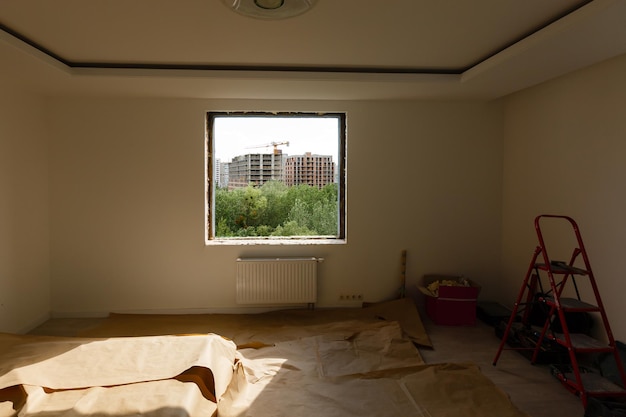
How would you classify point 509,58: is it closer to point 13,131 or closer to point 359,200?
point 359,200

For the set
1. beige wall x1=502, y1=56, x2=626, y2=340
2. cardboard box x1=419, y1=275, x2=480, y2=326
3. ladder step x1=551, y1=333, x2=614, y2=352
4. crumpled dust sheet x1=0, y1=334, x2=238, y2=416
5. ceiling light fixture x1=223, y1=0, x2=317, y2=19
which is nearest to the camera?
crumpled dust sheet x1=0, y1=334, x2=238, y2=416

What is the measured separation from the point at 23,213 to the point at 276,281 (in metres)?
2.53

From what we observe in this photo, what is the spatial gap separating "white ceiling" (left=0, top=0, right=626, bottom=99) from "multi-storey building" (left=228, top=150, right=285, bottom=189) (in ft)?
2.56

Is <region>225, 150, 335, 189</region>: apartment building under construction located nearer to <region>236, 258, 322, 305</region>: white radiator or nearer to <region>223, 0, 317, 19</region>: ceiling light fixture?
<region>236, 258, 322, 305</region>: white radiator

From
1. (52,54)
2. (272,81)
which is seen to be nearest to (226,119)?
(272,81)

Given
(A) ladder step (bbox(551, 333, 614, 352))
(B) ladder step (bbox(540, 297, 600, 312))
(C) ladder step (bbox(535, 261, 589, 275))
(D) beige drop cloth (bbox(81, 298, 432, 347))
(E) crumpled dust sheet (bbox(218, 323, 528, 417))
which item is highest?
(C) ladder step (bbox(535, 261, 589, 275))

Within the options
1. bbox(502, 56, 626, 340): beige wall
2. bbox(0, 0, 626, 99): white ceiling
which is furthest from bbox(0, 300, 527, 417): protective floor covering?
bbox(0, 0, 626, 99): white ceiling

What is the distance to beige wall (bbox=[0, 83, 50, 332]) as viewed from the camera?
3.58 m

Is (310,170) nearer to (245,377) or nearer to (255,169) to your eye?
(255,169)

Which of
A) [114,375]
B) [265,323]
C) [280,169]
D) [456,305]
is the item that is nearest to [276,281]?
[265,323]

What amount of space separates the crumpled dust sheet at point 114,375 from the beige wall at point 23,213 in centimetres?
102

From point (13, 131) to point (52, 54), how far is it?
3.36 feet

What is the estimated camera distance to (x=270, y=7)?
2.30 meters

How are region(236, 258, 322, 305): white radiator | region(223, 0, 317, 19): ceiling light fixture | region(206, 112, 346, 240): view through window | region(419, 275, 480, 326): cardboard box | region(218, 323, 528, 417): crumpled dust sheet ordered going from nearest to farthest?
region(223, 0, 317, 19): ceiling light fixture → region(218, 323, 528, 417): crumpled dust sheet → region(419, 275, 480, 326): cardboard box → region(236, 258, 322, 305): white radiator → region(206, 112, 346, 240): view through window
